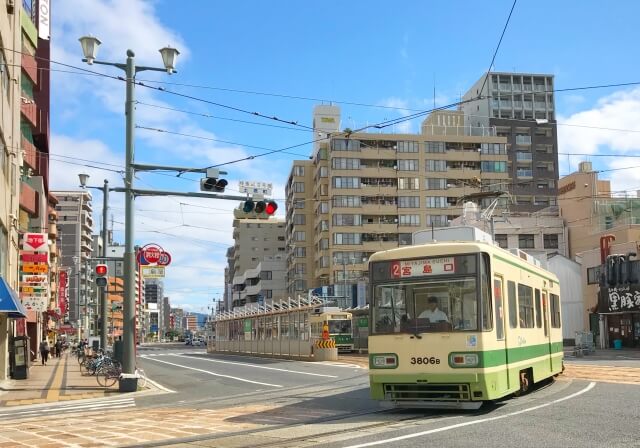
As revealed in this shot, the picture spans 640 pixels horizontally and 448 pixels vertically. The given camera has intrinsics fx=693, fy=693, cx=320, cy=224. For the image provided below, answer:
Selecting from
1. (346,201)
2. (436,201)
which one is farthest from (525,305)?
(436,201)

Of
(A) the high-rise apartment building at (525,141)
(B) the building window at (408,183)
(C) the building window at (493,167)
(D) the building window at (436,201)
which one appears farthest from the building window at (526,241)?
(C) the building window at (493,167)

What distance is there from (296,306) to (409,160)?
54493mm

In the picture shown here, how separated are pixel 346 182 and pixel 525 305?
245 ft

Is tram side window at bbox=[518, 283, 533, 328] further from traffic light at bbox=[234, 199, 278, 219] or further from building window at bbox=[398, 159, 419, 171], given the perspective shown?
building window at bbox=[398, 159, 419, 171]

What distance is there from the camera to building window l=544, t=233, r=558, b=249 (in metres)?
72.7

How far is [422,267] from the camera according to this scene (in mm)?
12211

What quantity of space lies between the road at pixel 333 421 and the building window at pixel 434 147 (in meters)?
75.5

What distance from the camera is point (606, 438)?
354 inches

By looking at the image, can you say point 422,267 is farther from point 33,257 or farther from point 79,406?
point 33,257

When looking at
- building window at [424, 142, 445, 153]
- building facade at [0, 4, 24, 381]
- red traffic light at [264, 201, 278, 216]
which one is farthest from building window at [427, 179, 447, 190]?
red traffic light at [264, 201, 278, 216]

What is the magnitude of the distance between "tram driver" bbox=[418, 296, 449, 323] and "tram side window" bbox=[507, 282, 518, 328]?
5.60 ft

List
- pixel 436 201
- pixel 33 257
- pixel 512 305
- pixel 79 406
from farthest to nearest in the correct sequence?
pixel 436 201, pixel 33 257, pixel 79 406, pixel 512 305

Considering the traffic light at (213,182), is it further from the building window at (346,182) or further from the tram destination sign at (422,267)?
the building window at (346,182)

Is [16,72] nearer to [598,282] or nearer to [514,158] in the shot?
[598,282]
